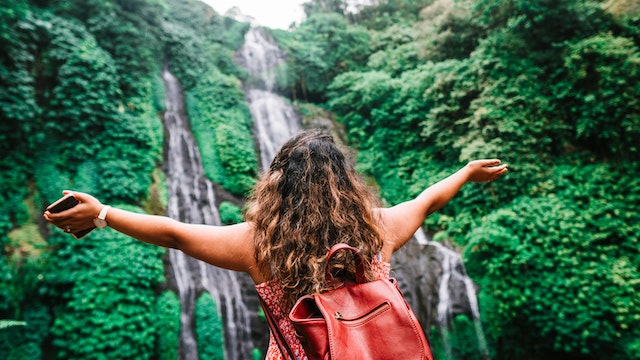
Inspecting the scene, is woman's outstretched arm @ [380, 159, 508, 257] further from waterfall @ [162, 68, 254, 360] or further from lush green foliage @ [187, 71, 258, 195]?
lush green foliage @ [187, 71, 258, 195]

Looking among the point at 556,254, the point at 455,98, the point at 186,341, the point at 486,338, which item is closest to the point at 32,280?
the point at 186,341

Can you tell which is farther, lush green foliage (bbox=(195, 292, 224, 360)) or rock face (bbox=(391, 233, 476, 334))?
rock face (bbox=(391, 233, 476, 334))

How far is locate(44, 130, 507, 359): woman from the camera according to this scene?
4.19ft

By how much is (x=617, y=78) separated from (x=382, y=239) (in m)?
6.36

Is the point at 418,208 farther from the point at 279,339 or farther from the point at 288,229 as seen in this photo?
the point at 279,339

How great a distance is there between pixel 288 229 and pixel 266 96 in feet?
33.6

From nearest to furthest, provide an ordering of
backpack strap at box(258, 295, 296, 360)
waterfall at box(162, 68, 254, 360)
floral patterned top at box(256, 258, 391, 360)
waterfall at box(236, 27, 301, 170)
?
1. backpack strap at box(258, 295, 296, 360)
2. floral patterned top at box(256, 258, 391, 360)
3. waterfall at box(162, 68, 254, 360)
4. waterfall at box(236, 27, 301, 170)

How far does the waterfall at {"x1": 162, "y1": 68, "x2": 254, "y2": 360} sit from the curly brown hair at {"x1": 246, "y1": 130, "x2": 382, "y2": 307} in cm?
466

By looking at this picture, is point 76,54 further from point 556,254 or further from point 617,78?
point 617,78

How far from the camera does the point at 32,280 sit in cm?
449

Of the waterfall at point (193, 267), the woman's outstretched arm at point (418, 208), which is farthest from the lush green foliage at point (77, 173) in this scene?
the woman's outstretched arm at point (418, 208)

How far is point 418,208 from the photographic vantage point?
168 centimetres

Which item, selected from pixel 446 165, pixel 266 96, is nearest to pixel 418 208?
pixel 446 165

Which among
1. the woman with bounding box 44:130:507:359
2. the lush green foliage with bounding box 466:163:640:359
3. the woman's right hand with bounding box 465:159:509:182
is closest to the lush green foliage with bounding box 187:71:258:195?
the lush green foliage with bounding box 466:163:640:359
